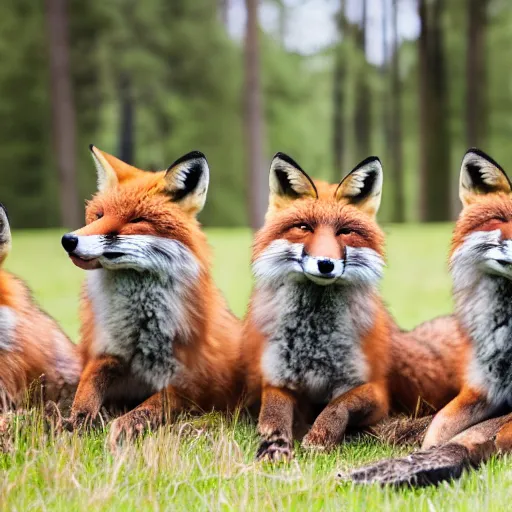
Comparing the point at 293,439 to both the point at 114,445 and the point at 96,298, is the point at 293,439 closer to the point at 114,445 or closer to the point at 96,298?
the point at 114,445

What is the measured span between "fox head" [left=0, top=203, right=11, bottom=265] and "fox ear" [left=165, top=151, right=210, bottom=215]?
0.76 metres

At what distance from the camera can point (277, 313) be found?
10.9 feet

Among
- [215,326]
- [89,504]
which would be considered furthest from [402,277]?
[89,504]

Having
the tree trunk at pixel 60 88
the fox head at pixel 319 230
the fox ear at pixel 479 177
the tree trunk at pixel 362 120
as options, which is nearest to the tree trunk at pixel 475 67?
the tree trunk at pixel 362 120

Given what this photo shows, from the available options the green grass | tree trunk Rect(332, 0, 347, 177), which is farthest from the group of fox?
tree trunk Rect(332, 0, 347, 177)

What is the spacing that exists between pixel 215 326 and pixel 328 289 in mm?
650

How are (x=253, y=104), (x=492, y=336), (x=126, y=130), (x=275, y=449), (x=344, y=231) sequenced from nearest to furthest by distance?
(x=275, y=449) → (x=492, y=336) → (x=344, y=231) → (x=253, y=104) → (x=126, y=130)

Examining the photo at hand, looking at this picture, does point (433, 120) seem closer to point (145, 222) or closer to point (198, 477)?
point (145, 222)

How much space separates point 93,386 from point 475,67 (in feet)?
34.9

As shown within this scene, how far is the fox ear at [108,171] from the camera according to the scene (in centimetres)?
344

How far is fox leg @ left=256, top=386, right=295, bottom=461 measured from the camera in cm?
298

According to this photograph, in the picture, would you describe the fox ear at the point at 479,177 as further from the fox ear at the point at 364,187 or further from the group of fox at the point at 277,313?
the fox ear at the point at 364,187

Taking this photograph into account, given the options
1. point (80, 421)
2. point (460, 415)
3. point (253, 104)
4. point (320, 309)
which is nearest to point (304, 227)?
point (320, 309)

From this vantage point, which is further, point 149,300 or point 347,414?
point 149,300
